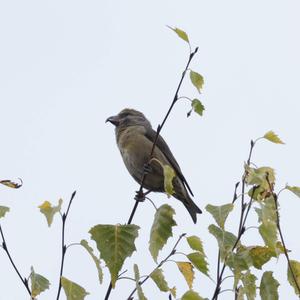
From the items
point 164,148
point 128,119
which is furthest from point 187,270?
point 128,119

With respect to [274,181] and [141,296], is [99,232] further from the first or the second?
[274,181]

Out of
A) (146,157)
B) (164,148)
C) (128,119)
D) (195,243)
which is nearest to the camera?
(195,243)

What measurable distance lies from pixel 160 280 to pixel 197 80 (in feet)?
3.89

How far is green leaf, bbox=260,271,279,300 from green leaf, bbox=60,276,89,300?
0.87 m

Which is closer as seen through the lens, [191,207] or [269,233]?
[269,233]

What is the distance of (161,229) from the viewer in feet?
11.0

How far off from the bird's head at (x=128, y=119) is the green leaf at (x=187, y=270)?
17.0 ft

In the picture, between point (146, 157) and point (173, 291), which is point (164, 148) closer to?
point (146, 157)

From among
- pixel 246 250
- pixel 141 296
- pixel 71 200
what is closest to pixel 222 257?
pixel 246 250

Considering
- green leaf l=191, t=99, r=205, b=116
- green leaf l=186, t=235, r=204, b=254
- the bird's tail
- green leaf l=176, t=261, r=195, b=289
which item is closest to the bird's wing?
the bird's tail

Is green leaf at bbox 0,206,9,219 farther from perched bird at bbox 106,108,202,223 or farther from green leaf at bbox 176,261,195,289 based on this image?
perched bird at bbox 106,108,202,223

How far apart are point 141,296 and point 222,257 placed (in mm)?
431

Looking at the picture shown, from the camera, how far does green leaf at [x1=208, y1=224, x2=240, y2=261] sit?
310 cm

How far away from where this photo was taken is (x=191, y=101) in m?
3.91
